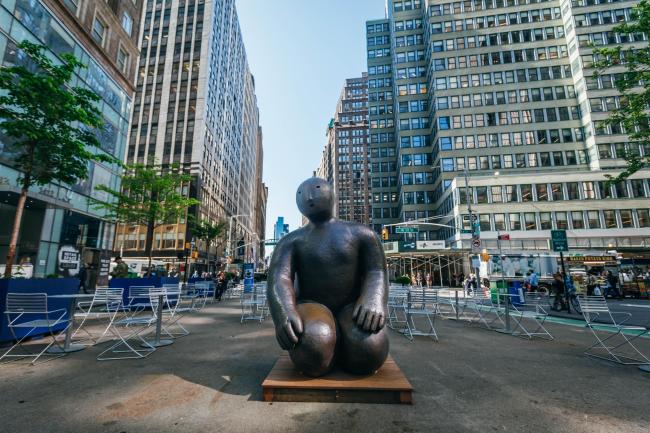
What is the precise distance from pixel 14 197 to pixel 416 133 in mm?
46591

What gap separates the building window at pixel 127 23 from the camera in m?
22.0

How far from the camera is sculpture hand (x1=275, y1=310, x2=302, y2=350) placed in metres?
3.18

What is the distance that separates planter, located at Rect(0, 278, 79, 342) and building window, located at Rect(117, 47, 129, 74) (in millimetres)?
20264

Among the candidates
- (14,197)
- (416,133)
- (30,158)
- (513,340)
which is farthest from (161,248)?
(513,340)

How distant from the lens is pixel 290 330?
A: 3.19 meters

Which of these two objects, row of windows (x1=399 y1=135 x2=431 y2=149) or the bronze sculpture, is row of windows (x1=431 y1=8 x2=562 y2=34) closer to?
row of windows (x1=399 y1=135 x2=431 y2=149)

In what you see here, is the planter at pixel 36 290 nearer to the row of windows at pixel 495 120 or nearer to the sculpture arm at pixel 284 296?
the sculpture arm at pixel 284 296

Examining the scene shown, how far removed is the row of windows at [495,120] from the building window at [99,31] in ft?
122

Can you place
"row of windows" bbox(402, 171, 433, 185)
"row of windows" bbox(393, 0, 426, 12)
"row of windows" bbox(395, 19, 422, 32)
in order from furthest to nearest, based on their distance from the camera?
"row of windows" bbox(393, 0, 426, 12), "row of windows" bbox(395, 19, 422, 32), "row of windows" bbox(402, 171, 433, 185)

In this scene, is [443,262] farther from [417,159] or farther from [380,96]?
[380,96]

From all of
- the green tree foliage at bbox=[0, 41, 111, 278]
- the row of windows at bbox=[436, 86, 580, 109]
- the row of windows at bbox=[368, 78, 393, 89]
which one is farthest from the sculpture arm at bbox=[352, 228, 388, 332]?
the row of windows at bbox=[368, 78, 393, 89]

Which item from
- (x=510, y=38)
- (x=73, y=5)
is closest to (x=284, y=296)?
(x=73, y=5)

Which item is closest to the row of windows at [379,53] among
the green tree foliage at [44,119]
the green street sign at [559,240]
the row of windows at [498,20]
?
the row of windows at [498,20]

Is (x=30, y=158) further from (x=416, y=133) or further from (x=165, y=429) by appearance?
(x=416, y=133)
